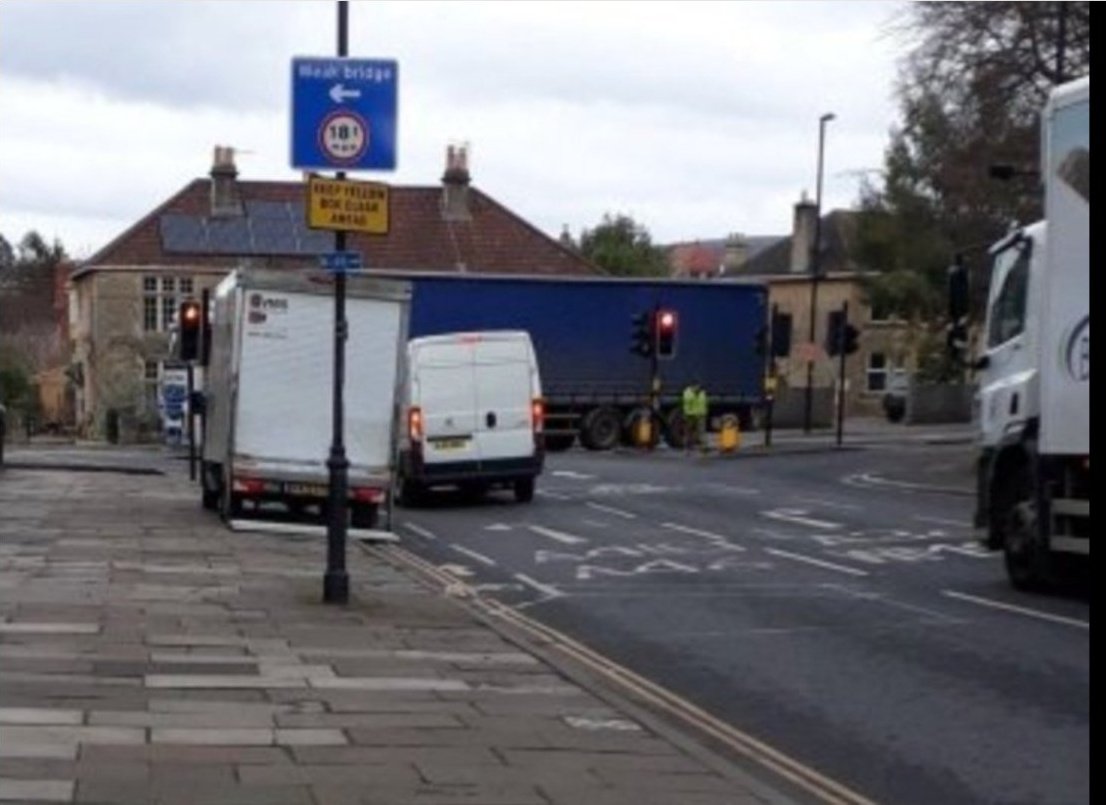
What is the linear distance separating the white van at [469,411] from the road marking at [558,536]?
3.75 metres

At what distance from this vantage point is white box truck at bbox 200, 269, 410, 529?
2180 cm

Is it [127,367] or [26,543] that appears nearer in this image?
[26,543]

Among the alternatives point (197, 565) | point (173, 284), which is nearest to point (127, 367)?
point (173, 284)

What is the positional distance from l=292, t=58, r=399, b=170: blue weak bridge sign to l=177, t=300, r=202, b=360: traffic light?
16.3m

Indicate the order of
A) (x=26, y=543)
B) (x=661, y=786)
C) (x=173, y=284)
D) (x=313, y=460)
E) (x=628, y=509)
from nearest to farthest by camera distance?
(x=661, y=786) → (x=26, y=543) → (x=313, y=460) → (x=628, y=509) → (x=173, y=284)

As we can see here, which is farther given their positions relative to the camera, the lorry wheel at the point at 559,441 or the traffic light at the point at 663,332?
the lorry wheel at the point at 559,441

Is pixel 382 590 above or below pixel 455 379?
below

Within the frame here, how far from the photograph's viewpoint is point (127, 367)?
236 ft

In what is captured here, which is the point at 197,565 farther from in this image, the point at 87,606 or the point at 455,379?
the point at 455,379

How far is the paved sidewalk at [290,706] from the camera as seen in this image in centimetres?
A: 752

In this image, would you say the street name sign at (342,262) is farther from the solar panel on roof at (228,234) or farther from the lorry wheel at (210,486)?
the solar panel on roof at (228,234)

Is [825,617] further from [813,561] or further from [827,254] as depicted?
[827,254]

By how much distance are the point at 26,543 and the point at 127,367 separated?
176ft

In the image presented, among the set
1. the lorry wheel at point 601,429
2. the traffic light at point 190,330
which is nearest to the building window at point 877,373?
the lorry wheel at point 601,429
